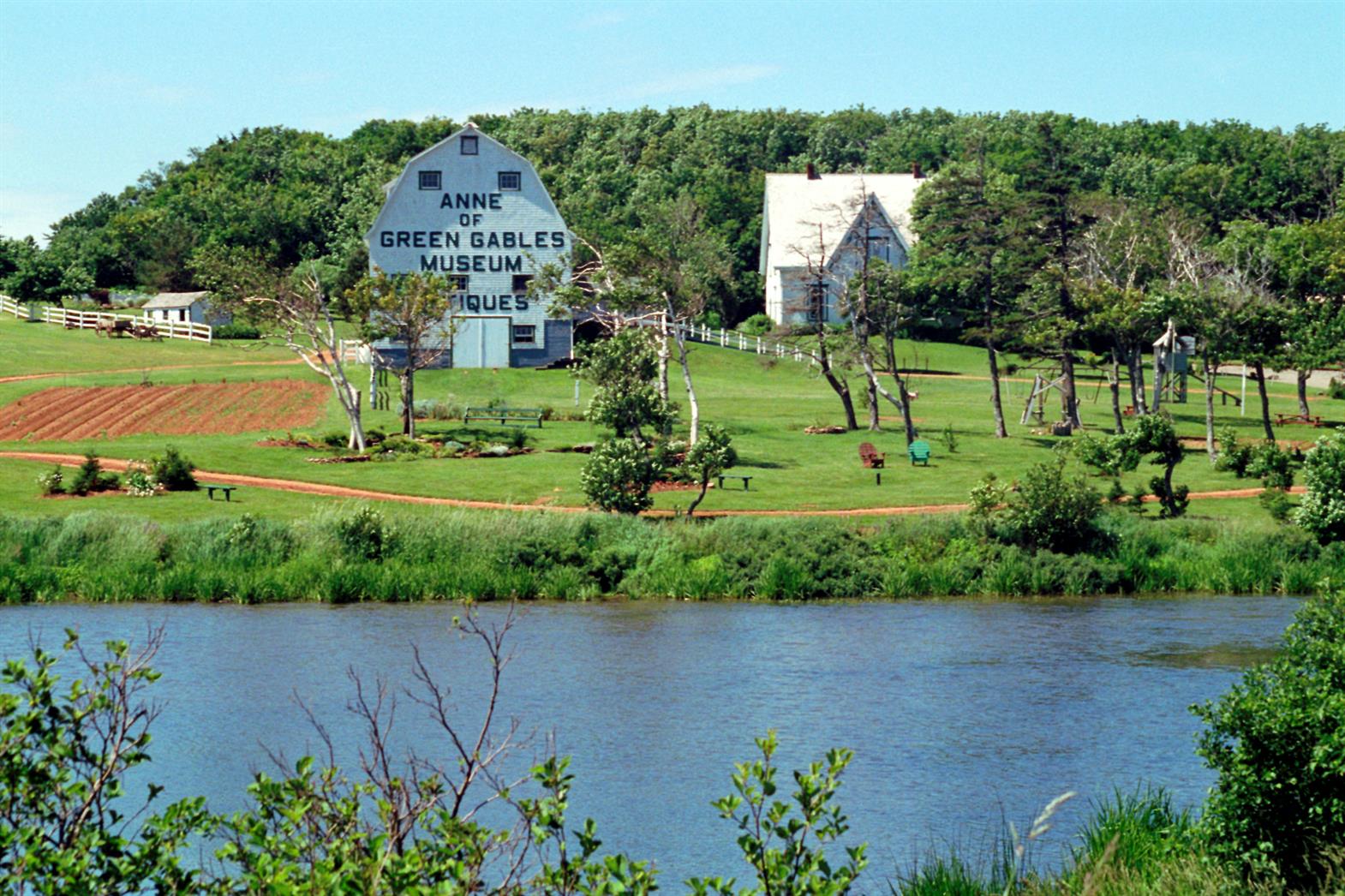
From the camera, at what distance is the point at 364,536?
133ft

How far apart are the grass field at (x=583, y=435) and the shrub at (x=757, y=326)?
194 inches

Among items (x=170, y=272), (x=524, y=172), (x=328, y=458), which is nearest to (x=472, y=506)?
(x=328, y=458)

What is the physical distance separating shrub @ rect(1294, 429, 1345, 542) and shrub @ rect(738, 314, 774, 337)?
57326mm

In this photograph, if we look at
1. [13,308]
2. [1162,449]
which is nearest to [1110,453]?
[1162,449]

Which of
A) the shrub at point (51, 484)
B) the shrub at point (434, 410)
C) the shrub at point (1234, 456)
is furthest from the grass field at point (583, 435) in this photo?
the shrub at point (434, 410)

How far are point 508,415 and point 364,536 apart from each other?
952 inches

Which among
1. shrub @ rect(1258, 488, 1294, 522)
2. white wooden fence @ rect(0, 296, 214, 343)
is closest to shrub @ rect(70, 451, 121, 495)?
shrub @ rect(1258, 488, 1294, 522)

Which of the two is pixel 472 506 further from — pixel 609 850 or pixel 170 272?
pixel 170 272

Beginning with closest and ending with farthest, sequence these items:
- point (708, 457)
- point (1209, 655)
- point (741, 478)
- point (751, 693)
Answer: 1. point (751, 693)
2. point (1209, 655)
3. point (708, 457)
4. point (741, 478)

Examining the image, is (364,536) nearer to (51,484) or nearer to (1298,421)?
(51,484)

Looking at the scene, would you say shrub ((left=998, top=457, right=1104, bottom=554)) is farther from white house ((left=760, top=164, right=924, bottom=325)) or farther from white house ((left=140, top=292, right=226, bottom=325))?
white house ((left=140, top=292, right=226, bottom=325))

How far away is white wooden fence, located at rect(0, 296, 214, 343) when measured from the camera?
91.9 m

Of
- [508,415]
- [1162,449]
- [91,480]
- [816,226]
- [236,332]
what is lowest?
[91,480]

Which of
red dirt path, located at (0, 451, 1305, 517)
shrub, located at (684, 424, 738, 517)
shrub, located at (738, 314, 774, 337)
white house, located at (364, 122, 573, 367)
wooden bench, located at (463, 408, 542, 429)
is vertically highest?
white house, located at (364, 122, 573, 367)
